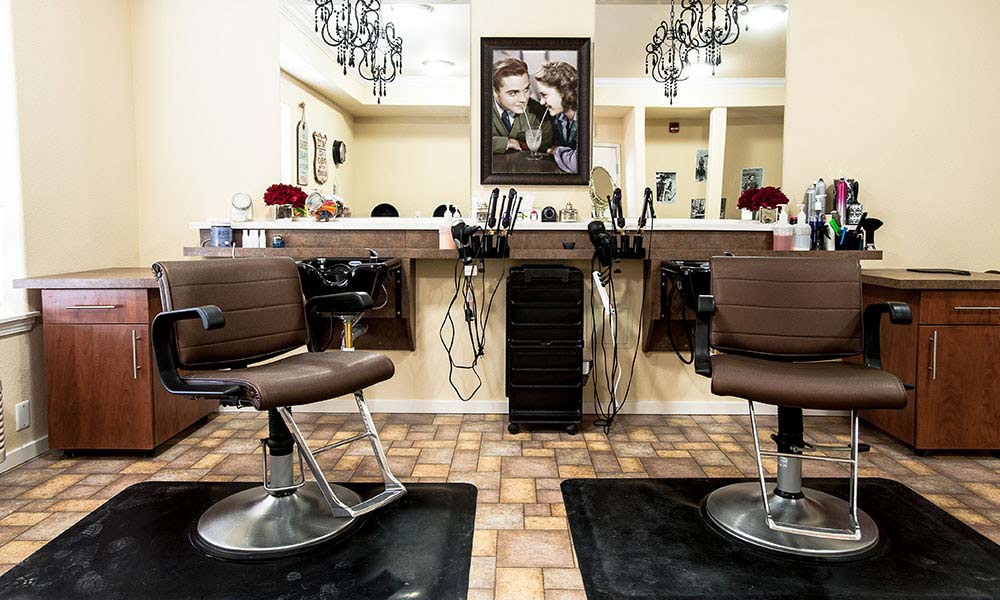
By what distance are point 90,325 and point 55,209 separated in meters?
0.63

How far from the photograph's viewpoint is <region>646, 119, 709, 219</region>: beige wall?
380cm

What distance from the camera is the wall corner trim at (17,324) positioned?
2.86 m

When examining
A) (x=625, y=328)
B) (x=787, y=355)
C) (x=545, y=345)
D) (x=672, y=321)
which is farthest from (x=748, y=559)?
(x=625, y=328)

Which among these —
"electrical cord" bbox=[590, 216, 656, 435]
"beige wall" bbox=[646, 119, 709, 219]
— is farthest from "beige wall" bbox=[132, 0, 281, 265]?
"beige wall" bbox=[646, 119, 709, 219]

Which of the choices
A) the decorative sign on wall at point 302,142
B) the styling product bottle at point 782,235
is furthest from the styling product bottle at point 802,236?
the decorative sign on wall at point 302,142

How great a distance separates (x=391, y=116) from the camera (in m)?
3.82

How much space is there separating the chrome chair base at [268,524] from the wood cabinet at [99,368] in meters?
0.85

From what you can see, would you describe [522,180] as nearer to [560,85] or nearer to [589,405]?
[560,85]

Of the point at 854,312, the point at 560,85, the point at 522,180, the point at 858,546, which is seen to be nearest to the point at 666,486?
the point at 858,546

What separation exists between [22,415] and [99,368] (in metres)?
0.39

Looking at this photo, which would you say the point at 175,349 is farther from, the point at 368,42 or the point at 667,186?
the point at 667,186

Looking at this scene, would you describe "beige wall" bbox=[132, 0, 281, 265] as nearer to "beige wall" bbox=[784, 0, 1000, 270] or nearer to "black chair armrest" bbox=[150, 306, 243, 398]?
"black chair armrest" bbox=[150, 306, 243, 398]

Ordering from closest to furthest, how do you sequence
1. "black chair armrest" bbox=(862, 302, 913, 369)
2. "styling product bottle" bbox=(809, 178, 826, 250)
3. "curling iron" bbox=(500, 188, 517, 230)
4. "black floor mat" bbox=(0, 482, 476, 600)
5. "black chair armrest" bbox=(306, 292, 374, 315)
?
"black floor mat" bbox=(0, 482, 476, 600) → "black chair armrest" bbox=(862, 302, 913, 369) → "black chair armrest" bbox=(306, 292, 374, 315) → "curling iron" bbox=(500, 188, 517, 230) → "styling product bottle" bbox=(809, 178, 826, 250)

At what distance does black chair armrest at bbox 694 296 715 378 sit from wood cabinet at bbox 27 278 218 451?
2.35m
